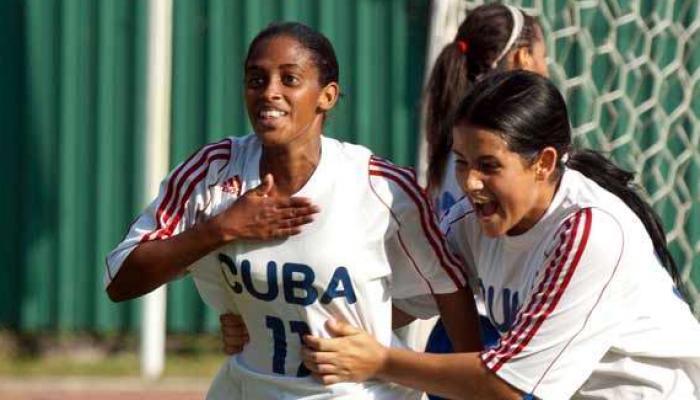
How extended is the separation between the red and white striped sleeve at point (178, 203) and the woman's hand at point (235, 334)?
236 millimetres

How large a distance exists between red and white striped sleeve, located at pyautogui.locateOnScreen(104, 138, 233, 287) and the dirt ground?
310cm

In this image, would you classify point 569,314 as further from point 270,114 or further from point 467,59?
point 467,59

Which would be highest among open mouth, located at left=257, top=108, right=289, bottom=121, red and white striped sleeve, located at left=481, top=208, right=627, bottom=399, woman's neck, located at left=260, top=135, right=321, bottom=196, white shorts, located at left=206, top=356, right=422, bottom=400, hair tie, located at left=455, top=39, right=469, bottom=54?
hair tie, located at left=455, top=39, right=469, bottom=54

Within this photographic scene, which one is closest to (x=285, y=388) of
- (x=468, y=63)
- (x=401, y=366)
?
(x=401, y=366)

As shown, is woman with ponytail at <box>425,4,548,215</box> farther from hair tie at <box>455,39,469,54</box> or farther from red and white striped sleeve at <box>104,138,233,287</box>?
red and white striped sleeve at <box>104,138,233,287</box>

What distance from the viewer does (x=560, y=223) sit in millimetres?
3240

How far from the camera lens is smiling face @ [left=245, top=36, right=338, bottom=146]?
11.0 feet

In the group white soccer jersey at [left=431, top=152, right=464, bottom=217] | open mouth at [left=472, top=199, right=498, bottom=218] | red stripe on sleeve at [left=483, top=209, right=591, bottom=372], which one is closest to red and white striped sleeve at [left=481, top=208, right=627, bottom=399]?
red stripe on sleeve at [left=483, top=209, right=591, bottom=372]

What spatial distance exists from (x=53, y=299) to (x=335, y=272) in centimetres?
395

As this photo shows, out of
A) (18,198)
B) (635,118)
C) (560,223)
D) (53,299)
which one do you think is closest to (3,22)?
(18,198)

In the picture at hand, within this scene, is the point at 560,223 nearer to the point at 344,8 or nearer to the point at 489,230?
the point at 489,230

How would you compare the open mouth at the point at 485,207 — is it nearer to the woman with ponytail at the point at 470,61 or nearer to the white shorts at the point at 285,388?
the white shorts at the point at 285,388

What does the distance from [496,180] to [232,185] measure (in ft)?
1.85

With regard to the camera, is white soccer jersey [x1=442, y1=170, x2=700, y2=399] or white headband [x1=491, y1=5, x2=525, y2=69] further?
white headband [x1=491, y1=5, x2=525, y2=69]
